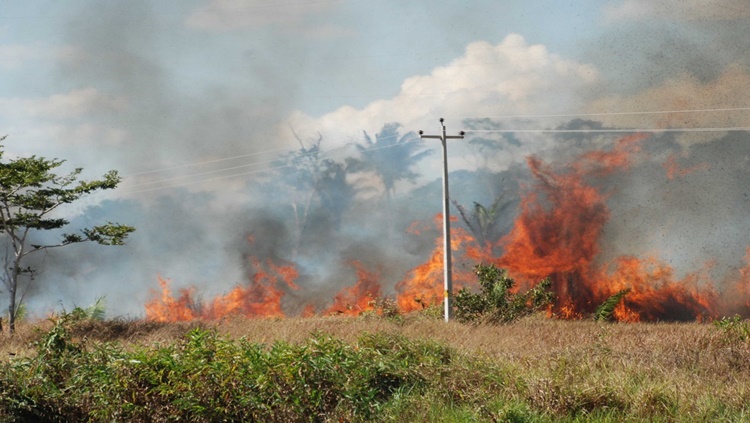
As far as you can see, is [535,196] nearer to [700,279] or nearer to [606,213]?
[606,213]

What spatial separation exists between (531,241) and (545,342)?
40.6 feet

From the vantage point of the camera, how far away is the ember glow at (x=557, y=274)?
2498cm

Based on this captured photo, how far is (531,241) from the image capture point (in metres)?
26.1

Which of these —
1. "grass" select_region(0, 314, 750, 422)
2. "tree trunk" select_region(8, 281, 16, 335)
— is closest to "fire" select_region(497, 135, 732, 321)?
"tree trunk" select_region(8, 281, 16, 335)

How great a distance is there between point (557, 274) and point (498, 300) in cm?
496

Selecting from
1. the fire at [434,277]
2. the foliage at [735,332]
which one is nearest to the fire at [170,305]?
the fire at [434,277]

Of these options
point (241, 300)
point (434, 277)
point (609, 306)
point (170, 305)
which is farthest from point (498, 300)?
point (170, 305)

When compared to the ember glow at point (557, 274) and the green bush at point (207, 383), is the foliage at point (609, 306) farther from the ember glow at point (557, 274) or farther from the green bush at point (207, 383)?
the green bush at point (207, 383)

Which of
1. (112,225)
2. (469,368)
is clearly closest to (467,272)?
(112,225)

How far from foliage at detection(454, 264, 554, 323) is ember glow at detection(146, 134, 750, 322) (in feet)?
6.08

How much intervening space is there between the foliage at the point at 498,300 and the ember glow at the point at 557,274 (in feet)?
6.08

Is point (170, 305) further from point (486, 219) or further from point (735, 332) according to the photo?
point (735, 332)

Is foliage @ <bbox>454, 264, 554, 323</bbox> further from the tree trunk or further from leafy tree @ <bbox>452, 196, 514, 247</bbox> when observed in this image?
the tree trunk

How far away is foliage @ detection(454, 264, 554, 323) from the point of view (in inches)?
827
